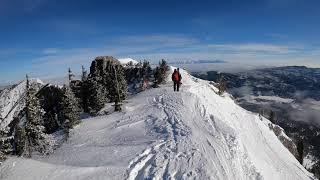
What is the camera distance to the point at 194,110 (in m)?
42.2

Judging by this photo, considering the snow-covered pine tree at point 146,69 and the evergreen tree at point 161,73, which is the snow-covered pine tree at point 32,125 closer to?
the evergreen tree at point 161,73

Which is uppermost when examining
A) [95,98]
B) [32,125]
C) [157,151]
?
[95,98]

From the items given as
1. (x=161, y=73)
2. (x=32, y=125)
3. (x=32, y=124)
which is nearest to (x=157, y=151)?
(x=32, y=125)

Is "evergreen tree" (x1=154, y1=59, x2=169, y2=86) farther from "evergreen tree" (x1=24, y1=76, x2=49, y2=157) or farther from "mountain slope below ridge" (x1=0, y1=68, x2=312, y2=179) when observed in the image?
"evergreen tree" (x1=24, y1=76, x2=49, y2=157)

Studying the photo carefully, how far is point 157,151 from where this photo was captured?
2972 cm

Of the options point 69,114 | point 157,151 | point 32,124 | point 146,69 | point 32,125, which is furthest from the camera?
point 146,69

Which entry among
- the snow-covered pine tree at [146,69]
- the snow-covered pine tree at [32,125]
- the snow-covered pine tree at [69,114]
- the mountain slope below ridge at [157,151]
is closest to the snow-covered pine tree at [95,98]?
the mountain slope below ridge at [157,151]

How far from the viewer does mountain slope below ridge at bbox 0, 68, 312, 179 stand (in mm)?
25984

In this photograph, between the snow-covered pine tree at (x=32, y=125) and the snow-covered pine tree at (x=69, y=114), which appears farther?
the snow-covered pine tree at (x=69, y=114)

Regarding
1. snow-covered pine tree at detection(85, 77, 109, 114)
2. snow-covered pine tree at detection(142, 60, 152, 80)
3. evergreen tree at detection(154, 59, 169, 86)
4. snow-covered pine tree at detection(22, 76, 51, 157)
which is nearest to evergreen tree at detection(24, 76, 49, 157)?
snow-covered pine tree at detection(22, 76, 51, 157)

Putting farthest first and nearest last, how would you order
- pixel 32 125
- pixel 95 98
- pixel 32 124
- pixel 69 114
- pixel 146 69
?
pixel 146 69, pixel 95 98, pixel 69 114, pixel 32 124, pixel 32 125

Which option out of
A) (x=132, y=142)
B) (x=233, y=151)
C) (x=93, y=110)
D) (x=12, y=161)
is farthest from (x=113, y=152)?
(x=93, y=110)

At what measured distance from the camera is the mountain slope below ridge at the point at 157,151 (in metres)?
26.0

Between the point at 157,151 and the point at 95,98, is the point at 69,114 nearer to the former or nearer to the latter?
the point at 95,98
